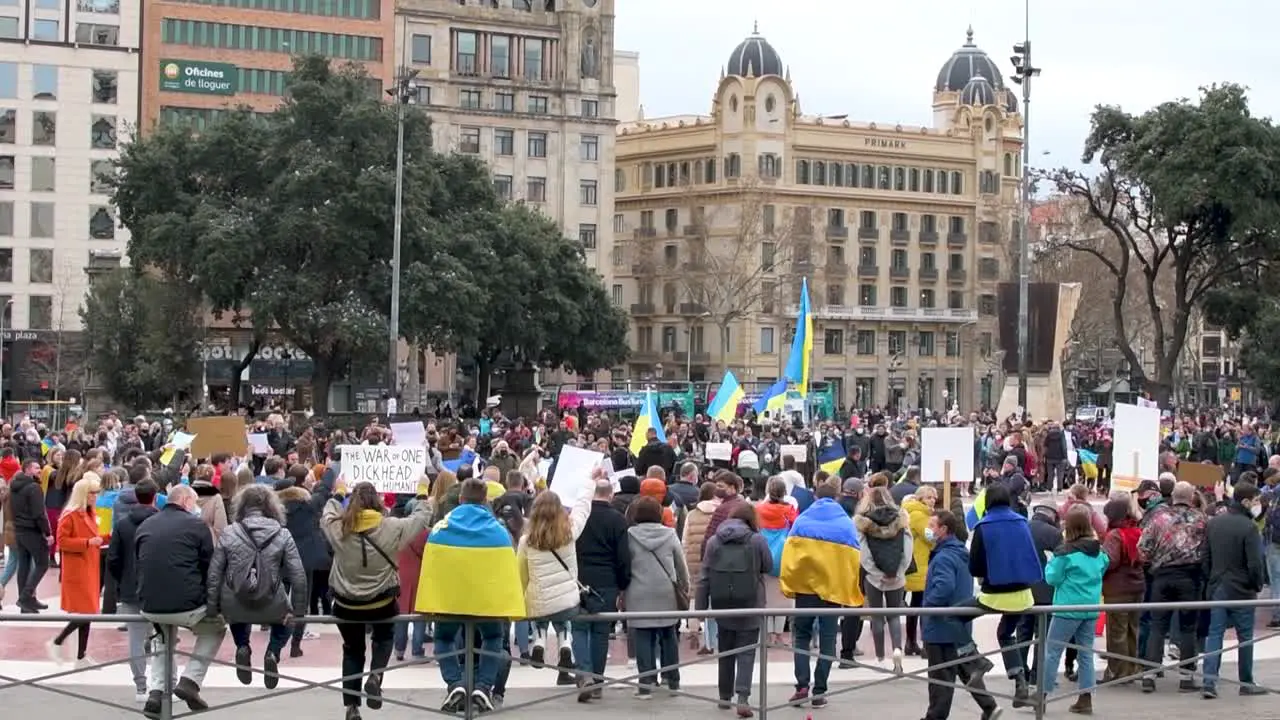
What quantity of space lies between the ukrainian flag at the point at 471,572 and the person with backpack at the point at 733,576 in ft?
6.14

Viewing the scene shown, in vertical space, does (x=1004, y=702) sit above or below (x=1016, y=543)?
below

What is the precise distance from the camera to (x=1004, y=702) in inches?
517

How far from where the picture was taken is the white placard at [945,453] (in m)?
20.4

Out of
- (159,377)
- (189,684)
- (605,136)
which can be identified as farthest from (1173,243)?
(189,684)

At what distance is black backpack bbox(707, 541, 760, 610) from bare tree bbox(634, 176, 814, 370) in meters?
81.9

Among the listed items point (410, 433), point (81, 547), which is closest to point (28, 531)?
point (81, 547)

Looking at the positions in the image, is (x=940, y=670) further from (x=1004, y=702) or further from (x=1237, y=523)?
(x=1237, y=523)

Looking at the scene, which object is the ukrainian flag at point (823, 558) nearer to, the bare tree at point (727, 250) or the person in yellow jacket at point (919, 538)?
the person in yellow jacket at point (919, 538)

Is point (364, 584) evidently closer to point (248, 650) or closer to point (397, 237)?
point (248, 650)

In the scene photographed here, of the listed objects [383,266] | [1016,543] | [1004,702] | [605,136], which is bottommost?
[1004,702]

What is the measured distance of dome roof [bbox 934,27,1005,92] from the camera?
11644 centimetres

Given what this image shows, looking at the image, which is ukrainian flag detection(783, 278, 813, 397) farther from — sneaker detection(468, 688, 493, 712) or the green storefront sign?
the green storefront sign

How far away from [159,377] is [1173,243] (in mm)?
33911

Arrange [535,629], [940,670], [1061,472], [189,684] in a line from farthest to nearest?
[1061,472] < [535,629] < [940,670] < [189,684]
